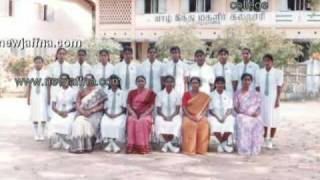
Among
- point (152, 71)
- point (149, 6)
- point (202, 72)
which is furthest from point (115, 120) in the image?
point (149, 6)

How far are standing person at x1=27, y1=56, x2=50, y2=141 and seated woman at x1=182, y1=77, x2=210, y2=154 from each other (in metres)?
2.70

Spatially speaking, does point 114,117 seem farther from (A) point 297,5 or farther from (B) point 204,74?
(A) point 297,5

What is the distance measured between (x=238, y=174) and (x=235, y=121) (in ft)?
5.69

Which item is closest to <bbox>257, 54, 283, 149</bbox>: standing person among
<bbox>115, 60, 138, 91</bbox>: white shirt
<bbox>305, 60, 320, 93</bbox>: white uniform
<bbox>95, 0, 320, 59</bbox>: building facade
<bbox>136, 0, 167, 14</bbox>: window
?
<bbox>115, 60, 138, 91</bbox>: white shirt

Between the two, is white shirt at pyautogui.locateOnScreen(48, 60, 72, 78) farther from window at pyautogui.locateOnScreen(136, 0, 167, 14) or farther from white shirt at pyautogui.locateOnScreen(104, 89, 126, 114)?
window at pyautogui.locateOnScreen(136, 0, 167, 14)

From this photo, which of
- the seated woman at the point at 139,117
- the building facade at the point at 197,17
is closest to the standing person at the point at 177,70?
the seated woman at the point at 139,117

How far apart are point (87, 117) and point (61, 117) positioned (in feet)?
1.48

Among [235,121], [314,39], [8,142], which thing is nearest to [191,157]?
[235,121]

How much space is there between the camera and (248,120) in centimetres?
888

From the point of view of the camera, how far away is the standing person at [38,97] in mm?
10227

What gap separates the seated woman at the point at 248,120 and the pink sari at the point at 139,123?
1.35 metres

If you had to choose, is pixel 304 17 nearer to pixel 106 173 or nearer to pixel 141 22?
pixel 141 22

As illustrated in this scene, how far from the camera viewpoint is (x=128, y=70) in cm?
952

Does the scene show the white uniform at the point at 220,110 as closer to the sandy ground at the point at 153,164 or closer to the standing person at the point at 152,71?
the sandy ground at the point at 153,164
